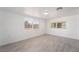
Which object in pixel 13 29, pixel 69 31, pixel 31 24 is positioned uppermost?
pixel 31 24

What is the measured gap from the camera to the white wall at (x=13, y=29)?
5.24 feet

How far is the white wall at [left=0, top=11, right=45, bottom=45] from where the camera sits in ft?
5.24

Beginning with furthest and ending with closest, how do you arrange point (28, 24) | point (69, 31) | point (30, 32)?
point (69, 31) < point (30, 32) < point (28, 24)

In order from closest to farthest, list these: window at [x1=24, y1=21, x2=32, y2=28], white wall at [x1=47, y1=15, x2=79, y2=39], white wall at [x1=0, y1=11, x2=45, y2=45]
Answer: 1. white wall at [x1=0, y1=11, x2=45, y2=45]
2. window at [x1=24, y1=21, x2=32, y2=28]
3. white wall at [x1=47, y1=15, x2=79, y2=39]

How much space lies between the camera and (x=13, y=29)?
1776mm

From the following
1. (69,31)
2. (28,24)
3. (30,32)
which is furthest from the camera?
(69,31)

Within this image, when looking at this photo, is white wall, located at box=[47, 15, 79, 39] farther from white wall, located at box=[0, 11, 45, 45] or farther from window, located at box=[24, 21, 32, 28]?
window, located at box=[24, 21, 32, 28]

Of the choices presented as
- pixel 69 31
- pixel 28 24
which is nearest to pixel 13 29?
pixel 28 24

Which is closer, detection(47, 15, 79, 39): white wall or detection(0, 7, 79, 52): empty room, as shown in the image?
detection(0, 7, 79, 52): empty room

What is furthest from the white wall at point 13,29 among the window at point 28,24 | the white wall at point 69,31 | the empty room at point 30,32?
the white wall at point 69,31

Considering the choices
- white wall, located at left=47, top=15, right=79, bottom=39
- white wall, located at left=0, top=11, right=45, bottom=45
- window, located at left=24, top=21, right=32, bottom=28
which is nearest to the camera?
white wall, located at left=0, top=11, right=45, bottom=45

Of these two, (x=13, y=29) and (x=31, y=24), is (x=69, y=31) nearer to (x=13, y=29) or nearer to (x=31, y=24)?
(x=31, y=24)

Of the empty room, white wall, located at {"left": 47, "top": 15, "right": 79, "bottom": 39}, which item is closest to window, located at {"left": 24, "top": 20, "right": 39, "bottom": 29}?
the empty room
